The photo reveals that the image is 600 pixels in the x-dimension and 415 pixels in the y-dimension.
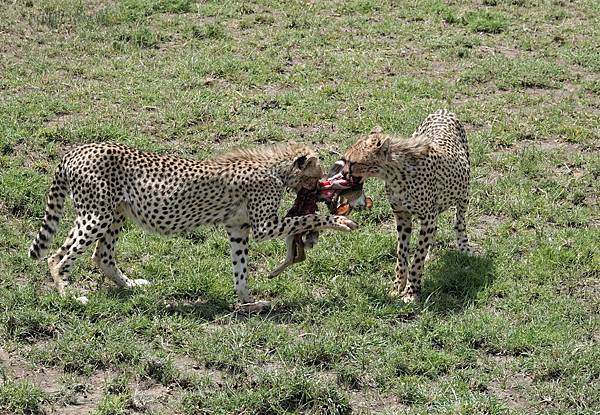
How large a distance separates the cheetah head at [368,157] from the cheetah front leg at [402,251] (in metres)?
0.52

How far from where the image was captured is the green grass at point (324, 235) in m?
6.83

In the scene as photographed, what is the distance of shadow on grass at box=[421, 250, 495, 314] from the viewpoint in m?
8.01

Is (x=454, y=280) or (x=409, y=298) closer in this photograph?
(x=409, y=298)

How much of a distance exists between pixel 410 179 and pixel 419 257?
1.94ft

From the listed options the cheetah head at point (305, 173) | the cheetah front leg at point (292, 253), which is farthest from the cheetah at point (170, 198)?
the cheetah front leg at point (292, 253)

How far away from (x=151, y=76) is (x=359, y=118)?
2477 mm

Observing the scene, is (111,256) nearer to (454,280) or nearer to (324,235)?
(324,235)

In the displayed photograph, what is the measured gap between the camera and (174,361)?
7016 mm

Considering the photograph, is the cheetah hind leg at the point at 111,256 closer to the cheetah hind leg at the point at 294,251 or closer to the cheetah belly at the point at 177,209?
the cheetah belly at the point at 177,209

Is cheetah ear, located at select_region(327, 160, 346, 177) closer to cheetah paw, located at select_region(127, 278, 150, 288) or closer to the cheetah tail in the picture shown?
cheetah paw, located at select_region(127, 278, 150, 288)

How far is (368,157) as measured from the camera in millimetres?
8031

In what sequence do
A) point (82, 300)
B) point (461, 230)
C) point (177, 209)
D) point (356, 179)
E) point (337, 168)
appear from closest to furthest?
point (82, 300) < point (177, 209) < point (356, 179) < point (337, 168) < point (461, 230)

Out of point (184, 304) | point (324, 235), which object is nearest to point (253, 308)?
point (184, 304)

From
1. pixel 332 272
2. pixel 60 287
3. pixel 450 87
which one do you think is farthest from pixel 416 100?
pixel 60 287
